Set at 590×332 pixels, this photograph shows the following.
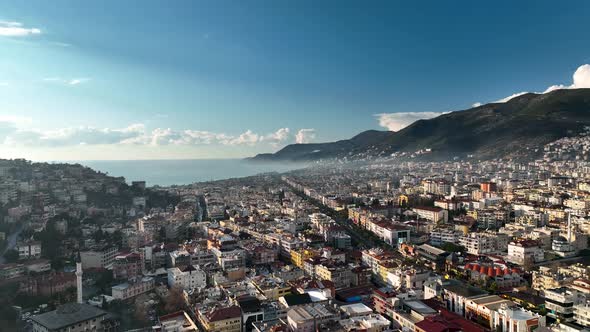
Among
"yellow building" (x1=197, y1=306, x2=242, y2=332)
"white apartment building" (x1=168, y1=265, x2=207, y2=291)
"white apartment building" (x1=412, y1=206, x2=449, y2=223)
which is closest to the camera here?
"yellow building" (x1=197, y1=306, x2=242, y2=332)

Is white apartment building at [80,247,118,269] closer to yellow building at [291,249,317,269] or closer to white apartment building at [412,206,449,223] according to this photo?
yellow building at [291,249,317,269]

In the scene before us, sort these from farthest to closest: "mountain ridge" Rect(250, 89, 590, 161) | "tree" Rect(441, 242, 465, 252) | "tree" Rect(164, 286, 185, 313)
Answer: "mountain ridge" Rect(250, 89, 590, 161) → "tree" Rect(441, 242, 465, 252) → "tree" Rect(164, 286, 185, 313)

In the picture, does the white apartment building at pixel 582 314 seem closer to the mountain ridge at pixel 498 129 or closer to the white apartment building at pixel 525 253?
the white apartment building at pixel 525 253

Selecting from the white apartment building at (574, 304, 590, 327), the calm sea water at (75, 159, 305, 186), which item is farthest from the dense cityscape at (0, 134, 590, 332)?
the calm sea water at (75, 159, 305, 186)

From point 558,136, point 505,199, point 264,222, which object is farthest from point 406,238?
point 558,136

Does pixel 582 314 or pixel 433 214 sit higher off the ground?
pixel 433 214

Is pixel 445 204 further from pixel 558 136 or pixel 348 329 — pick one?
pixel 558 136

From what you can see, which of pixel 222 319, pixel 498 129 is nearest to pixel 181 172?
pixel 498 129

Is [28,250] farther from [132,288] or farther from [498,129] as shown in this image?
[498,129]

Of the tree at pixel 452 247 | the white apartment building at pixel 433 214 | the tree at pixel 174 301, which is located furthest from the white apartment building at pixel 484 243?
the tree at pixel 174 301
